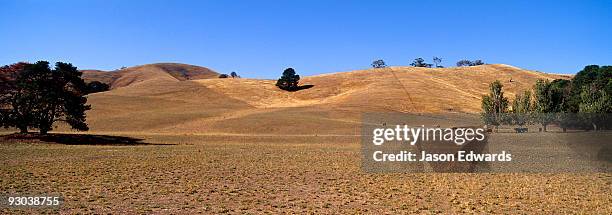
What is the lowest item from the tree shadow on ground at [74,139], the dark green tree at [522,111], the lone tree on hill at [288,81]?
the tree shadow on ground at [74,139]

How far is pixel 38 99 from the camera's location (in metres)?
49.5

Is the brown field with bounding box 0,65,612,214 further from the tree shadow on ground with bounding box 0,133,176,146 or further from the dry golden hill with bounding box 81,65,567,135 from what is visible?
the dry golden hill with bounding box 81,65,567,135

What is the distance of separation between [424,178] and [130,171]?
1582cm

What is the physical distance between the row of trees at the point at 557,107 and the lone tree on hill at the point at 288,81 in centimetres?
6342

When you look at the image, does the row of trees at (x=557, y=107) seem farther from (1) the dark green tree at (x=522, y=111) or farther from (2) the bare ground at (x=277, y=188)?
(2) the bare ground at (x=277, y=188)

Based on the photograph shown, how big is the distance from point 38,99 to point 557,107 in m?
71.3

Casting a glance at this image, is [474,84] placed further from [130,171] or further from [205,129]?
[130,171]

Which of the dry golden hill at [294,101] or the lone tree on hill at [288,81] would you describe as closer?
the dry golden hill at [294,101]

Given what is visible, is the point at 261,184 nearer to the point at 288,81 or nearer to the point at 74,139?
the point at 74,139

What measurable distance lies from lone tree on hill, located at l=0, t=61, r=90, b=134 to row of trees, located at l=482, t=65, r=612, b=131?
192 ft

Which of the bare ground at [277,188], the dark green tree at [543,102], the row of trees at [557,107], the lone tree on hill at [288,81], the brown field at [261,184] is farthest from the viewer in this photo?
the lone tree on hill at [288,81]

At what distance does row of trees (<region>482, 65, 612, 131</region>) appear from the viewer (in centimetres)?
6600

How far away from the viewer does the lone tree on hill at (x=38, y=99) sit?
4809cm

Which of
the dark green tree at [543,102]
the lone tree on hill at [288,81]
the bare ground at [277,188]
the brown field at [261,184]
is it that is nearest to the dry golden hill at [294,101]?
the lone tree on hill at [288,81]
